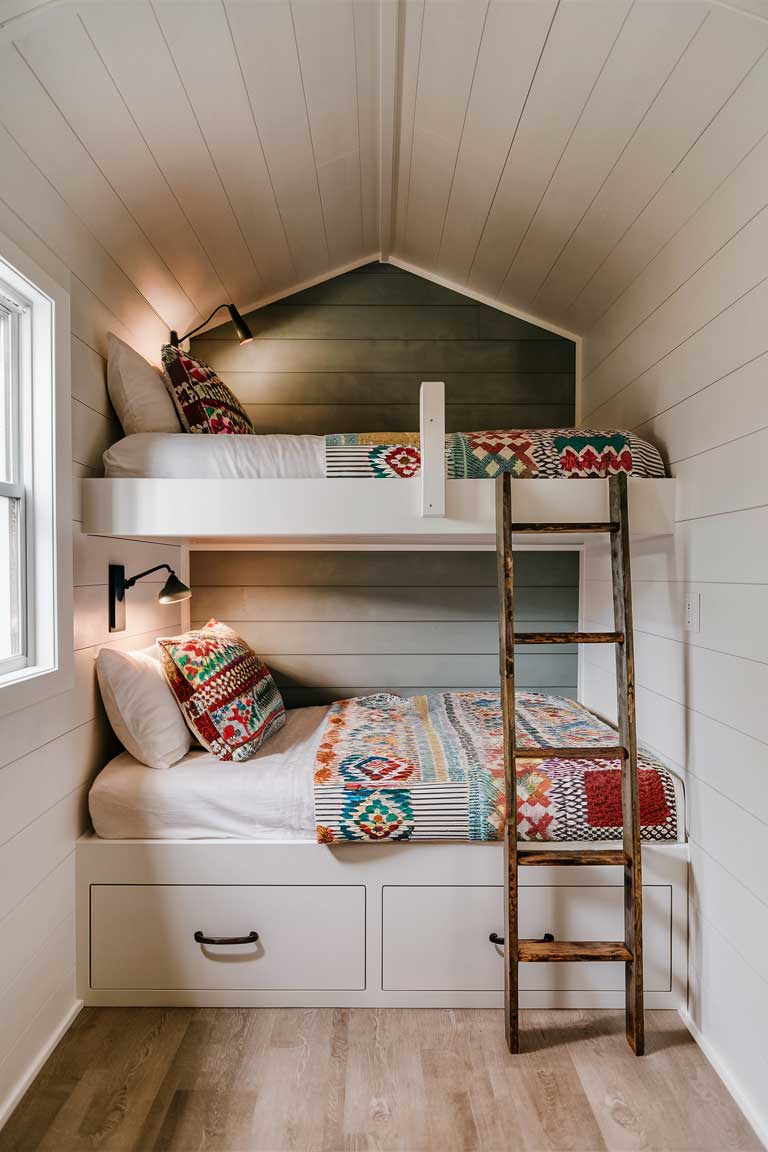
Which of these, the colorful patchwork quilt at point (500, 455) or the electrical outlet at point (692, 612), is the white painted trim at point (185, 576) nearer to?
the colorful patchwork quilt at point (500, 455)

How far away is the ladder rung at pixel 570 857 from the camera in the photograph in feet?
6.82

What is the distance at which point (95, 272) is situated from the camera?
237 cm

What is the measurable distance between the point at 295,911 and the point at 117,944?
0.53 metres

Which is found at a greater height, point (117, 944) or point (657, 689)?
point (657, 689)

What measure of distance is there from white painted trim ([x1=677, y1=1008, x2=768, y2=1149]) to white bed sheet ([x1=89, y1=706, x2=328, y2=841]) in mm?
1178

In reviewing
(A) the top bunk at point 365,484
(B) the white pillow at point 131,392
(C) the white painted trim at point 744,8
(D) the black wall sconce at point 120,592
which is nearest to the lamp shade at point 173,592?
(D) the black wall sconce at point 120,592

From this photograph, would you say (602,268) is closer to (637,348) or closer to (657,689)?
(637,348)

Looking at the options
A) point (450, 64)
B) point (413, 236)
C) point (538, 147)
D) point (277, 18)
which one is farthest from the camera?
point (413, 236)

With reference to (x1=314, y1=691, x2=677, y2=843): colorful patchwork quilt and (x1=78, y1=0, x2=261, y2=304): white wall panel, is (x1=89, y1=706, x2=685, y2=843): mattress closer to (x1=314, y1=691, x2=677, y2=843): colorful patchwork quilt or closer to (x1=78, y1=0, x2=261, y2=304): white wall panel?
(x1=314, y1=691, x2=677, y2=843): colorful patchwork quilt

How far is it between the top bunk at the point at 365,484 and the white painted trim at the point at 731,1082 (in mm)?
1396

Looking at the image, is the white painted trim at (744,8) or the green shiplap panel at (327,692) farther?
the green shiplap panel at (327,692)

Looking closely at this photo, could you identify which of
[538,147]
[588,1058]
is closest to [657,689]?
[588,1058]

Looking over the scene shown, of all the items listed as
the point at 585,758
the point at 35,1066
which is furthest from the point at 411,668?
the point at 35,1066

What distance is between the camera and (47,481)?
2043 mm
